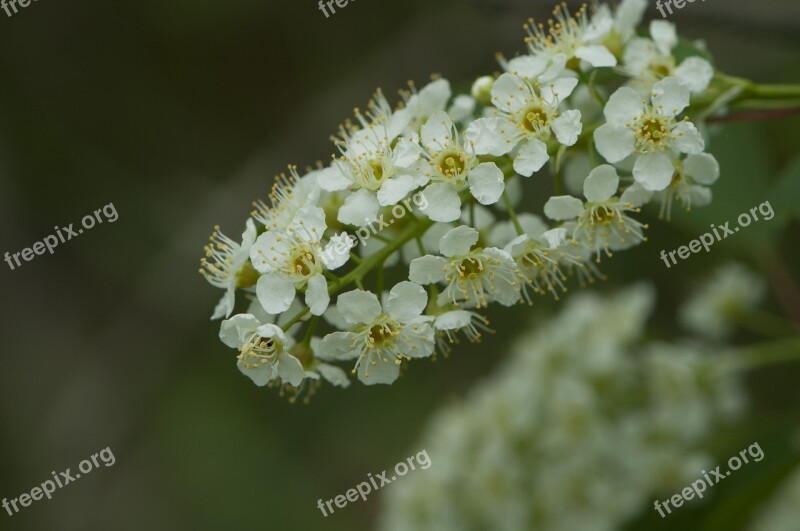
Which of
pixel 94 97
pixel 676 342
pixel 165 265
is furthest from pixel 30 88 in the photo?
pixel 676 342

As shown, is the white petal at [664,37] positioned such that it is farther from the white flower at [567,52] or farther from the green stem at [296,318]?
the green stem at [296,318]

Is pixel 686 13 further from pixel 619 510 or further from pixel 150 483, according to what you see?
pixel 150 483

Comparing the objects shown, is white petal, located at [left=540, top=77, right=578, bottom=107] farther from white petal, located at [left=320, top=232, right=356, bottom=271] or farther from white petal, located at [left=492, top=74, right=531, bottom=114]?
white petal, located at [left=320, top=232, right=356, bottom=271]

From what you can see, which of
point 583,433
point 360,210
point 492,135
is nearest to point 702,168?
point 492,135

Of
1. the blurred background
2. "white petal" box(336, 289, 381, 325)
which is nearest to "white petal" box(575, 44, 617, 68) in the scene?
"white petal" box(336, 289, 381, 325)

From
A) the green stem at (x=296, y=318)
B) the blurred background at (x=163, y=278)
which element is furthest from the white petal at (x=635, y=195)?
the blurred background at (x=163, y=278)

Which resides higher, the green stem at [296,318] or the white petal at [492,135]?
the white petal at [492,135]
